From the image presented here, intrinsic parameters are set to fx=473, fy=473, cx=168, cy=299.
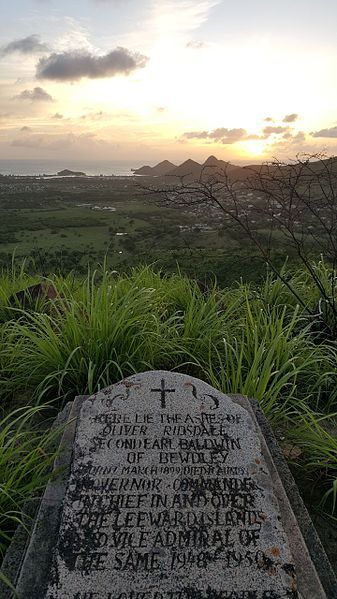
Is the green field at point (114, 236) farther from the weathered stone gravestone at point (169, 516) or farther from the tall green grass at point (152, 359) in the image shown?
the weathered stone gravestone at point (169, 516)

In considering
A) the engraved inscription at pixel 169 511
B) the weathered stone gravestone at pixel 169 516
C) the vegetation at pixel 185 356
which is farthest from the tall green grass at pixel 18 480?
the engraved inscription at pixel 169 511

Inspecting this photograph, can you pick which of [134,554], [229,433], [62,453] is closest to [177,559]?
[134,554]

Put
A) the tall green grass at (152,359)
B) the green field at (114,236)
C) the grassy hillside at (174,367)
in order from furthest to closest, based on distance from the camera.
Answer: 1. the green field at (114,236)
2. the tall green grass at (152,359)
3. the grassy hillside at (174,367)

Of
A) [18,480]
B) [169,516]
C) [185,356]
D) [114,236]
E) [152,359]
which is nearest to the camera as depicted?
[169,516]

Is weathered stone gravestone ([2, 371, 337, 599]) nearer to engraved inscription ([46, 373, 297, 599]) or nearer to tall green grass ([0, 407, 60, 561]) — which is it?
engraved inscription ([46, 373, 297, 599])

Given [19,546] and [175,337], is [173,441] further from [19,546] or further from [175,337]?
[175,337]

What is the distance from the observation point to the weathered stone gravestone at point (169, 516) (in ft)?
6.44

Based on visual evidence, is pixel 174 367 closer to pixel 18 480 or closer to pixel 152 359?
pixel 152 359

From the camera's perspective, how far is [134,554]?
203 cm

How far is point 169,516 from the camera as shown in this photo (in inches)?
85.8

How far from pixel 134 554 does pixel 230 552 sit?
1.36 ft

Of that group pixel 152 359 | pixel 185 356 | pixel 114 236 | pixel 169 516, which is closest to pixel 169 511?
pixel 169 516

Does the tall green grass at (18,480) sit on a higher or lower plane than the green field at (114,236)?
higher

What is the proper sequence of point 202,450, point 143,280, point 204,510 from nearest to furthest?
point 204,510 < point 202,450 < point 143,280
